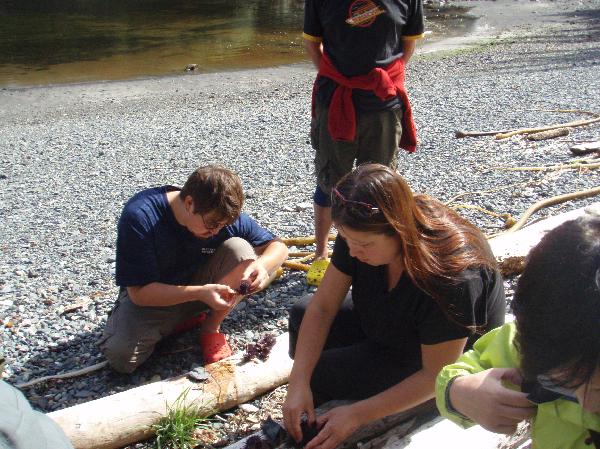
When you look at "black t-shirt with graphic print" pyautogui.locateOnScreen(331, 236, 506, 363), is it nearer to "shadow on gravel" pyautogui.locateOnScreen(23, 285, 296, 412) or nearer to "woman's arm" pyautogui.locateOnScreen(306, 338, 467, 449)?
"woman's arm" pyautogui.locateOnScreen(306, 338, 467, 449)

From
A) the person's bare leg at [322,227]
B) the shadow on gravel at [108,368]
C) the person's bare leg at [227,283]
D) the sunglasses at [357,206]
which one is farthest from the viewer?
the person's bare leg at [322,227]

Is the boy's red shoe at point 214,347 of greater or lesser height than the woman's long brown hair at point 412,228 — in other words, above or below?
below

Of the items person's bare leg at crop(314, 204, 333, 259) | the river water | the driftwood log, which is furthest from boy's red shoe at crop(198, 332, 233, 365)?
the river water

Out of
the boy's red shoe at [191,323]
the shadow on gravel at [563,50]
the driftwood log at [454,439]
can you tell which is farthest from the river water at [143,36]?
the driftwood log at [454,439]

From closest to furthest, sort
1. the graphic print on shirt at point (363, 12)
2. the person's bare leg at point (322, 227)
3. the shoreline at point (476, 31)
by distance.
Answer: the graphic print on shirt at point (363, 12) → the person's bare leg at point (322, 227) → the shoreline at point (476, 31)

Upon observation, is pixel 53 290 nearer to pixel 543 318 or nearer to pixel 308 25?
pixel 308 25

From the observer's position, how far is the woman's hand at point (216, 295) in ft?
10.9

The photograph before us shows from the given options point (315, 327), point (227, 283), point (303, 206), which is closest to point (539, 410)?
point (315, 327)

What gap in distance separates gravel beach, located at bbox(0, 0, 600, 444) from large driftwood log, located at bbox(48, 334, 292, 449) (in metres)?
0.42

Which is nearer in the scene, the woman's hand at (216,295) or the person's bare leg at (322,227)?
the woman's hand at (216,295)

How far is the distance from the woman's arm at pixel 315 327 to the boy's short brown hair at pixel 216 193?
637 millimetres

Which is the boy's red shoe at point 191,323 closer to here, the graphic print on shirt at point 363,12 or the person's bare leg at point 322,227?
the person's bare leg at point 322,227

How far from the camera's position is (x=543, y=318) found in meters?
1.30

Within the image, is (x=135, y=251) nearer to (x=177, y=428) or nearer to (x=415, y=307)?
(x=177, y=428)
